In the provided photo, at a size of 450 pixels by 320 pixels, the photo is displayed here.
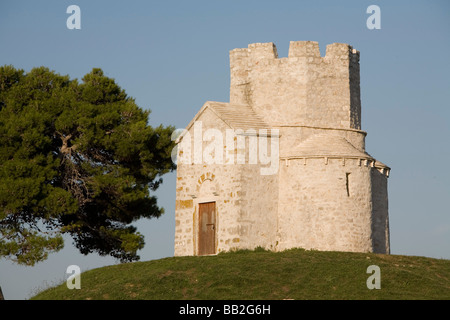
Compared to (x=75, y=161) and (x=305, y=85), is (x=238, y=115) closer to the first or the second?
(x=305, y=85)

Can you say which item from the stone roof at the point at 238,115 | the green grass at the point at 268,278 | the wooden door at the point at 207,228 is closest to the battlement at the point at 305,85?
the stone roof at the point at 238,115

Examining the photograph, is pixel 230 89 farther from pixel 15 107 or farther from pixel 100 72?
pixel 15 107

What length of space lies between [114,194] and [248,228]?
6.90 metres

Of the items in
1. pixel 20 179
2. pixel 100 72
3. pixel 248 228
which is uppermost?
pixel 100 72

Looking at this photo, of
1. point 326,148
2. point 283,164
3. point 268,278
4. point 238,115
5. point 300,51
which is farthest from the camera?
point 300,51

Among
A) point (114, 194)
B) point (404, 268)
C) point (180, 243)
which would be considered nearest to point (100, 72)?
point (114, 194)

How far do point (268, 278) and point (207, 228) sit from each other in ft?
19.6

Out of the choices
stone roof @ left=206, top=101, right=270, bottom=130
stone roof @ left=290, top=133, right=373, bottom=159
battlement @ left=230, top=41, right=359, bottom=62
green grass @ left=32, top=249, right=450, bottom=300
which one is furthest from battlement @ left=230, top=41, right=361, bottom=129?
green grass @ left=32, top=249, right=450, bottom=300

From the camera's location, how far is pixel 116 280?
26.0 m

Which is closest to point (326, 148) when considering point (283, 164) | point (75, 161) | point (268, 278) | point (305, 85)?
point (283, 164)

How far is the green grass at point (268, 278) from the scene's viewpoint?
23516mm

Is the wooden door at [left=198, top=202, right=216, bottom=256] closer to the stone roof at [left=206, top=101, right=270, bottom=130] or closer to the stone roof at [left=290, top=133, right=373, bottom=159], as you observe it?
the stone roof at [left=206, top=101, right=270, bottom=130]

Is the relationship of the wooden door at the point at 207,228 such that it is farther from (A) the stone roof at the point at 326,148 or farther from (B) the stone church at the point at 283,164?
(A) the stone roof at the point at 326,148

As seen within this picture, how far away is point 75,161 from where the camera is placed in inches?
1304
